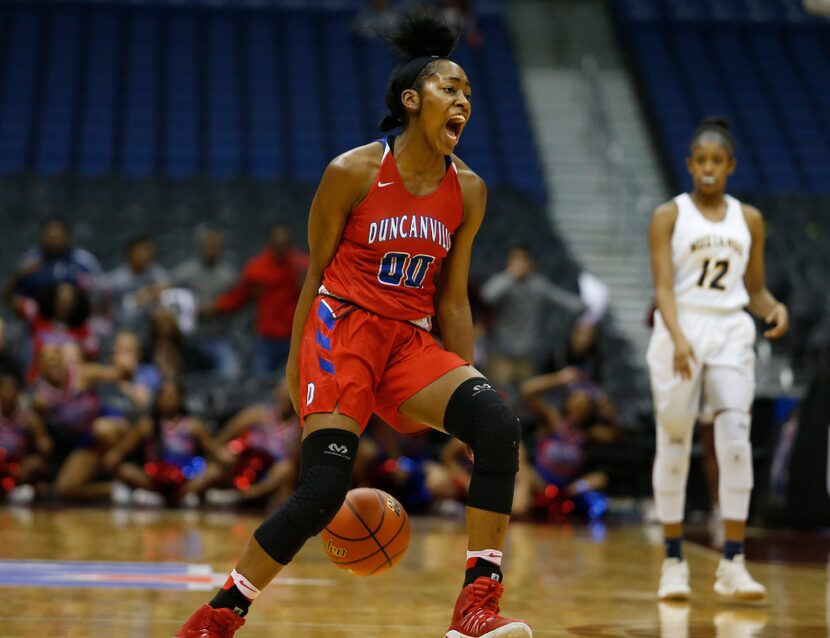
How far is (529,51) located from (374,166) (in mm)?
15654

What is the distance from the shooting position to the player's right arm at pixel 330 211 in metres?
4.16

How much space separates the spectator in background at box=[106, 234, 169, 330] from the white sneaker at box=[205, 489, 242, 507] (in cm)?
169

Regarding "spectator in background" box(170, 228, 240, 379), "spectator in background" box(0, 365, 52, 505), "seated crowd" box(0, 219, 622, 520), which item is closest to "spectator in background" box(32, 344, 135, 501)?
"seated crowd" box(0, 219, 622, 520)

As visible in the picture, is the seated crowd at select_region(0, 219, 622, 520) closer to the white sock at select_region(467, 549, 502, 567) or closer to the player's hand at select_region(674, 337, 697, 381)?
the player's hand at select_region(674, 337, 697, 381)

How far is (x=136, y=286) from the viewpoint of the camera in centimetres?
1144

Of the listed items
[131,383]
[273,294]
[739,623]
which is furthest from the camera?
[273,294]

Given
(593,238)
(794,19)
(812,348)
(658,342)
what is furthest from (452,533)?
(794,19)

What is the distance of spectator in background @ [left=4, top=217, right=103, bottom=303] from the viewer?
1063 cm

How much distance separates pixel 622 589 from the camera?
6.05 meters

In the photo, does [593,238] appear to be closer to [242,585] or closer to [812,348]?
[812,348]

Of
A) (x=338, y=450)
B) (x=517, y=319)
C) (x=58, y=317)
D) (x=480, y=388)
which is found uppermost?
(x=517, y=319)

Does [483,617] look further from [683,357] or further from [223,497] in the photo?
[223,497]

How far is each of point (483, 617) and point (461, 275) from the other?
119 centimetres

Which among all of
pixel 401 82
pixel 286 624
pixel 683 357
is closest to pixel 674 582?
pixel 683 357
